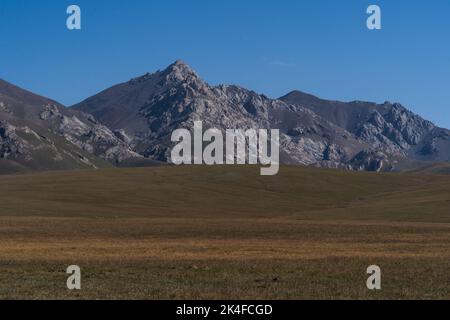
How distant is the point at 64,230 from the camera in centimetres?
8100

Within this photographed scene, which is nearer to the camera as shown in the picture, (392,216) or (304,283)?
(304,283)

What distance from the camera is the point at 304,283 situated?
104 feet

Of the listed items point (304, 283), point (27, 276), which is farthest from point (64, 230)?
point (304, 283)

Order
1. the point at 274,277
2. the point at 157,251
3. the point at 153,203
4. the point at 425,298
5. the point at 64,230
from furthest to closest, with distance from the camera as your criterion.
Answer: the point at 153,203, the point at 64,230, the point at 157,251, the point at 274,277, the point at 425,298

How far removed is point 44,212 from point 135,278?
105872 millimetres

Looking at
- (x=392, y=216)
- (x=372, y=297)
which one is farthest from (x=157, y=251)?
(x=392, y=216)

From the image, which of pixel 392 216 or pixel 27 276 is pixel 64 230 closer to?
pixel 27 276
